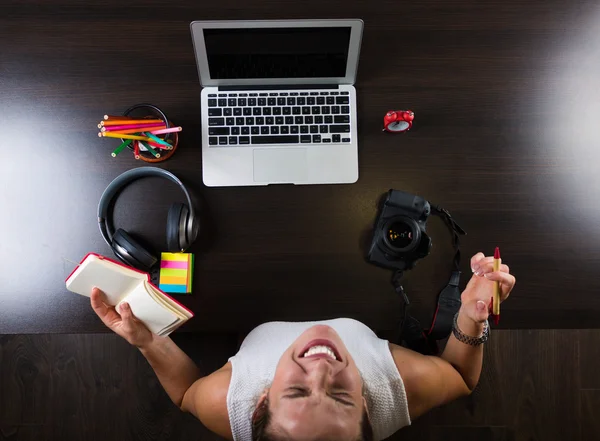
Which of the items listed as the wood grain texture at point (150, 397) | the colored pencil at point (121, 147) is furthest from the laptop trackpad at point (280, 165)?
the wood grain texture at point (150, 397)

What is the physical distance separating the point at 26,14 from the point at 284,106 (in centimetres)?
68

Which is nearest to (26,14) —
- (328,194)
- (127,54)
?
(127,54)

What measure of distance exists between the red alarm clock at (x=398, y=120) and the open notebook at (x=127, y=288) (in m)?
0.62

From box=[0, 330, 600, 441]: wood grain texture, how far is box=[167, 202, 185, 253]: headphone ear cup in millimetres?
675

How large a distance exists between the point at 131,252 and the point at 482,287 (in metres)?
0.80

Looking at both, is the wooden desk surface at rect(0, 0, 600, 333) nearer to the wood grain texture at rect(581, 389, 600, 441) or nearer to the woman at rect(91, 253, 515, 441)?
the woman at rect(91, 253, 515, 441)

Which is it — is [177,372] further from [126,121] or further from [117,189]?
[126,121]

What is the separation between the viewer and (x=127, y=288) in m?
0.85

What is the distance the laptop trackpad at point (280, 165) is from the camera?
1.01 m

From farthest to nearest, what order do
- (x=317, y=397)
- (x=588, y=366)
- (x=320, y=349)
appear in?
(x=588, y=366)
(x=320, y=349)
(x=317, y=397)

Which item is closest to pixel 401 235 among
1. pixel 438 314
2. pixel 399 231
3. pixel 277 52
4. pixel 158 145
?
pixel 399 231

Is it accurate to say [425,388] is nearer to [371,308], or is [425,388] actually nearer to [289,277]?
[371,308]

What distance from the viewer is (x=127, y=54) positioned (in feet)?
3.39

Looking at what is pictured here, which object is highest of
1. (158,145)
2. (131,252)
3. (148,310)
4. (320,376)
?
(158,145)
